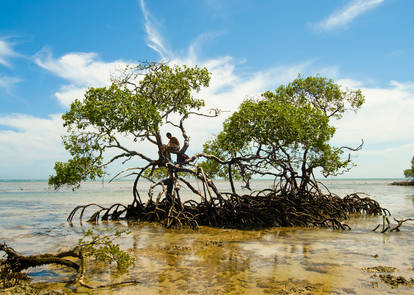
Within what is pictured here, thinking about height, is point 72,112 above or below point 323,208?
above

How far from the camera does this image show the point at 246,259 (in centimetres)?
718

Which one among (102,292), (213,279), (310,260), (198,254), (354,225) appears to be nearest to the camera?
(102,292)

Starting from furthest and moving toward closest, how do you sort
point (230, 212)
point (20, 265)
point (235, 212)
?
point (230, 212)
point (235, 212)
point (20, 265)

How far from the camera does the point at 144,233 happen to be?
10.7 metres

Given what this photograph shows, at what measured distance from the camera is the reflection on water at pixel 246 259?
5449 mm

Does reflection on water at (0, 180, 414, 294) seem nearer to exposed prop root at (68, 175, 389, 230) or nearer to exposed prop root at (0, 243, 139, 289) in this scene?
exposed prop root at (0, 243, 139, 289)

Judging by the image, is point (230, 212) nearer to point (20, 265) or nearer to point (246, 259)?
point (246, 259)

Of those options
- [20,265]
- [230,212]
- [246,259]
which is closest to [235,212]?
[230,212]

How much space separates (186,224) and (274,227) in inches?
125

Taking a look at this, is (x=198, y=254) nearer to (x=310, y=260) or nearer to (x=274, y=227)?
(x=310, y=260)

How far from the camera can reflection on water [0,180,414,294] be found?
5449 mm

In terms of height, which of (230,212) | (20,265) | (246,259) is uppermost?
(230,212)

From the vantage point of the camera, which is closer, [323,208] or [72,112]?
[72,112]

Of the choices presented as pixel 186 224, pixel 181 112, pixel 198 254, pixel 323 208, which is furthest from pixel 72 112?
pixel 323 208
